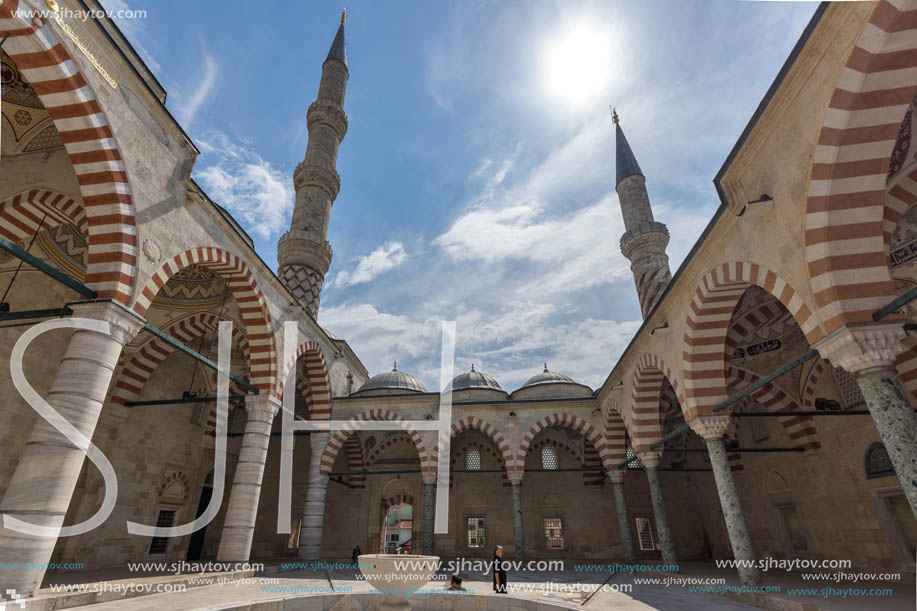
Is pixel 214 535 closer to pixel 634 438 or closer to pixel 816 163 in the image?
pixel 634 438

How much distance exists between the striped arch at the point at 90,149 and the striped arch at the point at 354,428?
7.84 metres

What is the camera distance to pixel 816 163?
4344 mm

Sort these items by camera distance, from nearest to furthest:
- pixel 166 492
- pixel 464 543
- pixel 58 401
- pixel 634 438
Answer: pixel 58 401 → pixel 634 438 → pixel 166 492 → pixel 464 543

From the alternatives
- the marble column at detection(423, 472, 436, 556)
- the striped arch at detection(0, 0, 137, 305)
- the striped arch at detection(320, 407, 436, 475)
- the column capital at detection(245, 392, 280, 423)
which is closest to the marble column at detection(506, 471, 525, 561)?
the marble column at detection(423, 472, 436, 556)

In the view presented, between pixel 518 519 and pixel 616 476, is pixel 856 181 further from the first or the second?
pixel 518 519

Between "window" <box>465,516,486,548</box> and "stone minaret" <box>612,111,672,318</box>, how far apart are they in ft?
29.5

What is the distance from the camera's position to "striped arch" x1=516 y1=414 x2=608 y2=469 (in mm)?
12531

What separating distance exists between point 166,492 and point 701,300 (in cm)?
1288

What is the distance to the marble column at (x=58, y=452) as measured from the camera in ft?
14.0

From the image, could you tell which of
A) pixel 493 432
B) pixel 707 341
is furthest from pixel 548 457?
pixel 707 341

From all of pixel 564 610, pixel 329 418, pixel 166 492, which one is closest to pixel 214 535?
pixel 166 492

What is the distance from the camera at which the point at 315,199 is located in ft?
50.7

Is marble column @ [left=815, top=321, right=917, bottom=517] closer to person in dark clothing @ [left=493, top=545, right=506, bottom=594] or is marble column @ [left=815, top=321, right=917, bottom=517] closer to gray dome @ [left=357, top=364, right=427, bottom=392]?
person in dark clothing @ [left=493, top=545, right=506, bottom=594]

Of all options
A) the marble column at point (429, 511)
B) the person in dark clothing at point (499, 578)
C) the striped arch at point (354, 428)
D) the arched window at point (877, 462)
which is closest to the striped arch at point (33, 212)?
the striped arch at point (354, 428)
